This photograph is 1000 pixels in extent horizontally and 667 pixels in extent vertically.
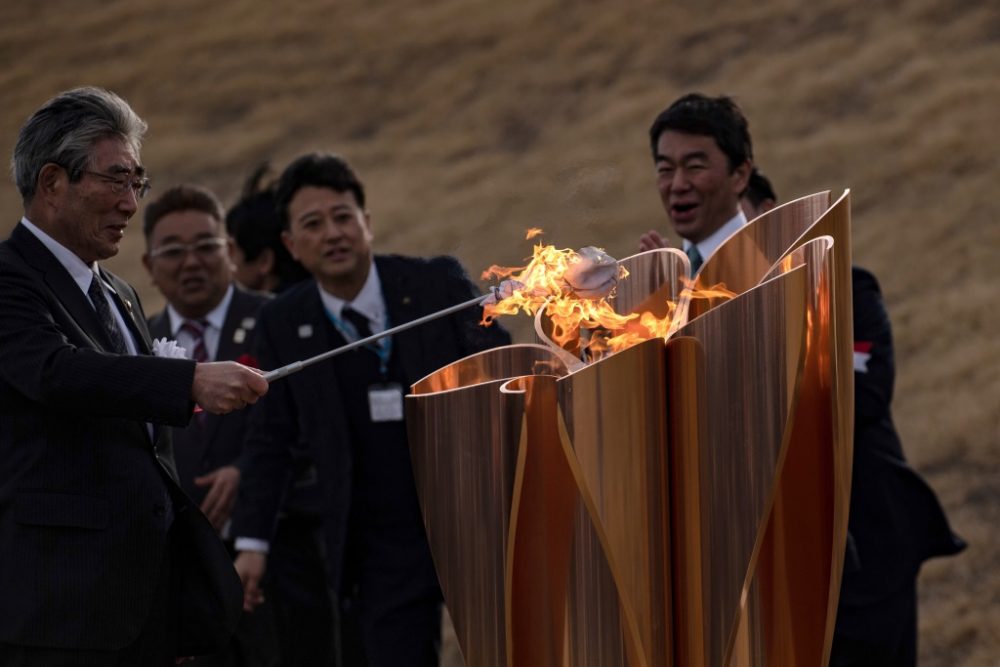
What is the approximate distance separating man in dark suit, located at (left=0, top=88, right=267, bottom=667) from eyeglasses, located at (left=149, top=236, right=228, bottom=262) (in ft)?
5.77

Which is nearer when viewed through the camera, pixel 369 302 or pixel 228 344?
pixel 369 302

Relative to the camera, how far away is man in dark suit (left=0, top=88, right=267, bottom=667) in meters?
2.80

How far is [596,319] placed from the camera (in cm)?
264

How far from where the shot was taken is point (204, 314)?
4879 millimetres

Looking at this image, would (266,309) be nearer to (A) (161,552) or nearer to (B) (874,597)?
(A) (161,552)

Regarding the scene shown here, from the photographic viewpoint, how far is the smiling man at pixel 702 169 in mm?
3861

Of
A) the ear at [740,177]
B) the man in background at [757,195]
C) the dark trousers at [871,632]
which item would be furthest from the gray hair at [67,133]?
the dark trousers at [871,632]

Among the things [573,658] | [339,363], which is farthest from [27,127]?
[573,658]

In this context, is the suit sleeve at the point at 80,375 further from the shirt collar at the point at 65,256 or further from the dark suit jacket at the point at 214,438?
the dark suit jacket at the point at 214,438

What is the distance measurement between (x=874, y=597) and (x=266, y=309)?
1.67 metres

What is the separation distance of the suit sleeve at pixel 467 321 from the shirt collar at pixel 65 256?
1038 mm

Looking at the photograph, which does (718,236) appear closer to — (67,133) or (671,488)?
(671,488)

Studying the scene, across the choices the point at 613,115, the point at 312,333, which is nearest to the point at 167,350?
the point at 312,333

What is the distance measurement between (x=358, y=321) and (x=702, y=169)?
0.92m
